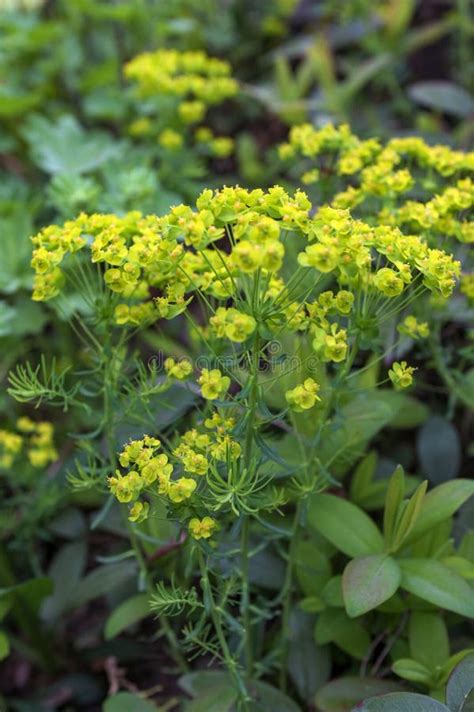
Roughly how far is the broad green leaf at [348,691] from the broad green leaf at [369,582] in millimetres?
193

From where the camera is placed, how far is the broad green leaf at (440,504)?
3.36 feet

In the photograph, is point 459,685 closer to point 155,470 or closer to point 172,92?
point 155,470

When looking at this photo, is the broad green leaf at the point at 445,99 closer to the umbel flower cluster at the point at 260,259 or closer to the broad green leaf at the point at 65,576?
the umbel flower cluster at the point at 260,259

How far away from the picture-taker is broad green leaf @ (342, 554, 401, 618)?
94 cm

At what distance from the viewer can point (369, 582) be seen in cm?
98

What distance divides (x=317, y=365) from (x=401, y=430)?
1.94 feet

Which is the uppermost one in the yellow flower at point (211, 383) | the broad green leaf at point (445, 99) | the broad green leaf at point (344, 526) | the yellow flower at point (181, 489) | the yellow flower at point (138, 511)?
the yellow flower at point (211, 383)

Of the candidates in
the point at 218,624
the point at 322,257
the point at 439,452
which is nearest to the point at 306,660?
the point at 218,624

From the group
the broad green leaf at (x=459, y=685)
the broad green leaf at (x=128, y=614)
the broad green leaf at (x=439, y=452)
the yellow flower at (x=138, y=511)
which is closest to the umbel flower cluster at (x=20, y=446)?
the broad green leaf at (x=128, y=614)

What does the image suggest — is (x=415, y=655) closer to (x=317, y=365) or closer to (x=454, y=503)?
(x=454, y=503)

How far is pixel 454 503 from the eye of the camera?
102 cm

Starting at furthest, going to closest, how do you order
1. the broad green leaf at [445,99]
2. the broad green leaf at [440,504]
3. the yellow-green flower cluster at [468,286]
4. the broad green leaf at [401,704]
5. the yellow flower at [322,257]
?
1. the broad green leaf at [445,99]
2. the yellow-green flower cluster at [468,286]
3. the broad green leaf at [440,504]
4. the broad green leaf at [401,704]
5. the yellow flower at [322,257]

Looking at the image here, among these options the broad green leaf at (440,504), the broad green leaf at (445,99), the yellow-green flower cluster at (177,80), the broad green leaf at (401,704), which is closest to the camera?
the broad green leaf at (401,704)

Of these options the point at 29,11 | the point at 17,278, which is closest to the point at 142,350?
the point at 17,278
